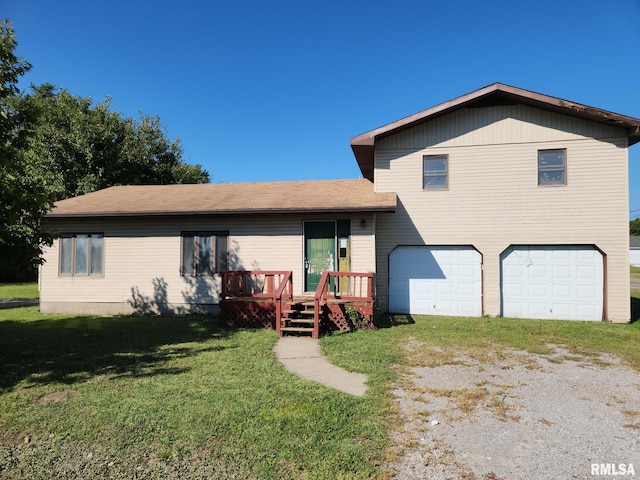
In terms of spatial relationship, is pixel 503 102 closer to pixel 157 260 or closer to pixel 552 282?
pixel 552 282

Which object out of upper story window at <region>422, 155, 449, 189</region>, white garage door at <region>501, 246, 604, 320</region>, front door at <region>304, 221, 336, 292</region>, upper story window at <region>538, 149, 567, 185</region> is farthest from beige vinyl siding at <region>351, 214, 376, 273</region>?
upper story window at <region>538, 149, 567, 185</region>

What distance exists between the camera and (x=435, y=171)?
37.1 feet

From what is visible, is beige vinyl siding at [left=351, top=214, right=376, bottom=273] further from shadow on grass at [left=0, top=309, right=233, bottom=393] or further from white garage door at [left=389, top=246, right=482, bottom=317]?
shadow on grass at [left=0, top=309, right=233, bottom=393]

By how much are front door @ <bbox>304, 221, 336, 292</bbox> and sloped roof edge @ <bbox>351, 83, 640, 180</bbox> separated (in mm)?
2777

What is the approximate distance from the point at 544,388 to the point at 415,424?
2376 mm

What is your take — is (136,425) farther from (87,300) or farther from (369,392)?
(87,300)

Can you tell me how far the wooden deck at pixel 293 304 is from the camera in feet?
29.4

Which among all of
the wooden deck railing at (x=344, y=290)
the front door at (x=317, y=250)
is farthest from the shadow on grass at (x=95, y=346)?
the front door at (x=317, y=250)

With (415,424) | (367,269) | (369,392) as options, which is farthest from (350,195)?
(415,424)

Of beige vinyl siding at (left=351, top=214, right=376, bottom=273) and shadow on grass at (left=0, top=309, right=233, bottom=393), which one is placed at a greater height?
beige vinyl siding at (left=351, top=214, right=376, bottom=273)

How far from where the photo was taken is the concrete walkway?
5191 millimetres

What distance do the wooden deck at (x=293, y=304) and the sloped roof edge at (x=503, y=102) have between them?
4363 millimetres

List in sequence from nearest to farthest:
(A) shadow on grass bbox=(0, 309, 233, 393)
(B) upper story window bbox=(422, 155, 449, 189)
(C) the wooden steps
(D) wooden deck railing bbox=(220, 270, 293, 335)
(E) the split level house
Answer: (A) shadow on grass bbox=(0, 309, 233, 393) → (C) the wooden steps → (D) wooden deck railing bbox=(220, 270, 293, 335) → (E) the split level house → (B) upper story window bbox=(422, 155, 449, 189)

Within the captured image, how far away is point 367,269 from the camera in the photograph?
34.6ft
